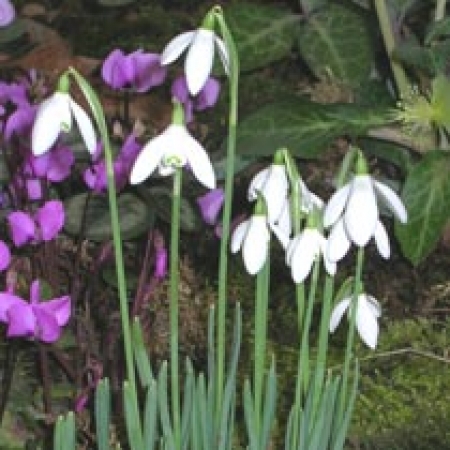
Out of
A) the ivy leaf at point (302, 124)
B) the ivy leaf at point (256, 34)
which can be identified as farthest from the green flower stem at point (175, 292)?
the ivy leaf at point (256, 34)

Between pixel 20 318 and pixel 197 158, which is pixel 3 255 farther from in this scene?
→ pixel 197 158

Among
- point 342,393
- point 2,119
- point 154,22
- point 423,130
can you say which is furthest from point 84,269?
point 154,22

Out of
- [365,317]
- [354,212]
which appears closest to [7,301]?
[365,317]

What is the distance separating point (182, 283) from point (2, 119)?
0.42 m

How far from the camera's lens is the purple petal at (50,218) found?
6.68ft

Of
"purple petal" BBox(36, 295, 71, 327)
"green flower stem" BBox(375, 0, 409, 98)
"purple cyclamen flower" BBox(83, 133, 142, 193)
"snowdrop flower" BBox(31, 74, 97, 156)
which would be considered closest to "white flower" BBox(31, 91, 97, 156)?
"snowdrop flower" BBox(31, 74, 97, 156)

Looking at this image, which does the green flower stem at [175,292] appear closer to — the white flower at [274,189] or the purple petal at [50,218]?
the white flower at [274,189]

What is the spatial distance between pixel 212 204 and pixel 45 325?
0.38 meters

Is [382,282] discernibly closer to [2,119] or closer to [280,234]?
[2,119]

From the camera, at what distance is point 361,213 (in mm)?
1517

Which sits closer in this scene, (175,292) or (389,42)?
(175,292)

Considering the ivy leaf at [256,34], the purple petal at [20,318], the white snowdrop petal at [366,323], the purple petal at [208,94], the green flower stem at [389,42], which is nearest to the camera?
the white snowdrop petal at [366,323]

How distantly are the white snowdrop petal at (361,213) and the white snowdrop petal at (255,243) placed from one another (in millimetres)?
79

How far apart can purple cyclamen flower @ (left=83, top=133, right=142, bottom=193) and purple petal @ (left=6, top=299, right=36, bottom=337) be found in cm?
25
